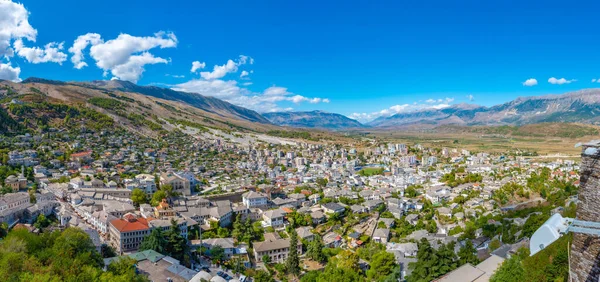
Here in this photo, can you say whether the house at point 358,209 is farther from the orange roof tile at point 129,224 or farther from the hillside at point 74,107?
the hillside at point 74,107

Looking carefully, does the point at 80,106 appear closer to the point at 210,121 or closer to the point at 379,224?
the point at 210,121

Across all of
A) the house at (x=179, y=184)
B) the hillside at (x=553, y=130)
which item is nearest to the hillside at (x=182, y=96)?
the hillside at (x=553, y=130)

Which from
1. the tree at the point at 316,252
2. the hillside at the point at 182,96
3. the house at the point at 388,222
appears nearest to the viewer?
the tree at the point at 316,252

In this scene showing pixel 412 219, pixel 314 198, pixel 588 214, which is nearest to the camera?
pixel 588 214

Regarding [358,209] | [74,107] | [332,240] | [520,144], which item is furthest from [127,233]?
[520,144]

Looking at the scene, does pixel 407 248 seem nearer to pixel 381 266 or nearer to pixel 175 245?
pixel 381 266

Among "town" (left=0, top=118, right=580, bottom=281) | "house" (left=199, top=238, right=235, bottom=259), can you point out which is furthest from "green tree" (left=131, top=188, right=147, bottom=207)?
"house" (left=199, top=238, right=235, bottom=259)
